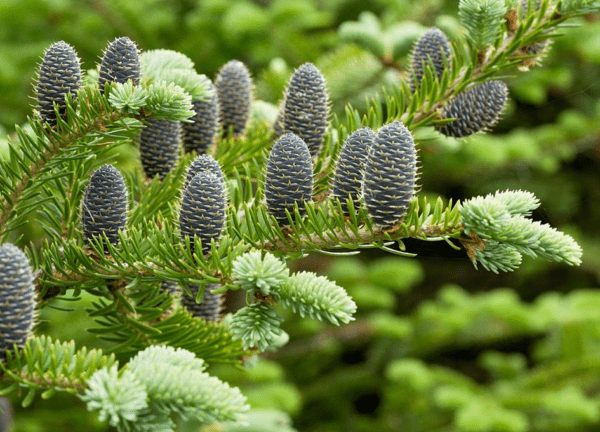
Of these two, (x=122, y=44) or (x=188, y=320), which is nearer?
(x=122, y=44)

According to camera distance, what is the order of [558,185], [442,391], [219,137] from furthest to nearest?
[558,185] < [442,391] < [219,137]

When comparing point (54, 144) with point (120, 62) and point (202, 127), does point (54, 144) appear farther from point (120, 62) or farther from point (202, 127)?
point (202, 127)

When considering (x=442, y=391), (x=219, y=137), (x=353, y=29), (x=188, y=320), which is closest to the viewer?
(x=188, y=320)

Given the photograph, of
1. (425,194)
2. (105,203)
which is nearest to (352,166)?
(105,203)

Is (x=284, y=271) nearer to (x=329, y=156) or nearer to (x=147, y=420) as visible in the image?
(x=147, y=420)

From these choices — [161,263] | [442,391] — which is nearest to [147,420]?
[161,263]

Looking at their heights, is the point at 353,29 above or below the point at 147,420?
above
